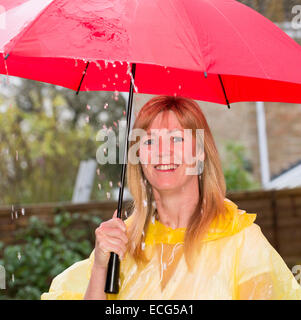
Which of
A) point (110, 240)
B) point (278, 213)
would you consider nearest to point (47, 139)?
point (278, 213)

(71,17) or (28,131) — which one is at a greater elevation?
(71,17)

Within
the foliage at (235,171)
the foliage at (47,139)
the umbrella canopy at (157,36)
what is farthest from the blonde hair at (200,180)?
the foliage at (47,139)

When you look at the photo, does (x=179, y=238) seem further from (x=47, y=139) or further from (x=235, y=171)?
(x=47, y=139)

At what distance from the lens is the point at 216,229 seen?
2.09 meters

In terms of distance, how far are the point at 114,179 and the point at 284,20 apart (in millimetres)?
2907

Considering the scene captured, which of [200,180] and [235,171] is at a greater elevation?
[200,180]

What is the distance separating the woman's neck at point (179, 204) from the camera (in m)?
2.18

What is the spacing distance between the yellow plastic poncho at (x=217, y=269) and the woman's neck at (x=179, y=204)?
0.12 feet

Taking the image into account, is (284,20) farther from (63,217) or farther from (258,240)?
(258,240)

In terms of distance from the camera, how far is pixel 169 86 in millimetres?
2623

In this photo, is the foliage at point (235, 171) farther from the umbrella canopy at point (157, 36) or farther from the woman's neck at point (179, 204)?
the umbrella canopy at point (157, 36)

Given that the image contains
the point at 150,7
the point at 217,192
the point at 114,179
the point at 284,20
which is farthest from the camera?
the point at 114,179

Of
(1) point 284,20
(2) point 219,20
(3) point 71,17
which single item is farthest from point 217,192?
(1) point 284,20

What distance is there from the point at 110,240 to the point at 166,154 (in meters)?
0.40
